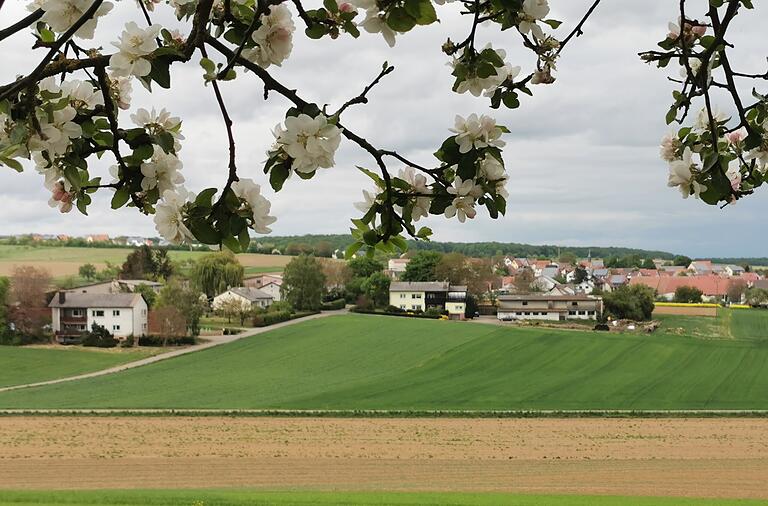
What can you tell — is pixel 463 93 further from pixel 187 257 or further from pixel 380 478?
pixel 187 257

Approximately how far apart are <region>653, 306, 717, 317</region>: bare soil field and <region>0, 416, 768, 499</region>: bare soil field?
4854 cm

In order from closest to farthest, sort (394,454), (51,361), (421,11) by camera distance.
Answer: (421,11), (394,454), (51,361)


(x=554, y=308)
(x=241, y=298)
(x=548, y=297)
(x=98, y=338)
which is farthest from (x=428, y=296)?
(x=98, y=338)

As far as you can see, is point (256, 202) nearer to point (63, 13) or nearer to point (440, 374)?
point (63, 13)

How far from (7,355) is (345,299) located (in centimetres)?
3778

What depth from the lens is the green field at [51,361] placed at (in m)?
44.1

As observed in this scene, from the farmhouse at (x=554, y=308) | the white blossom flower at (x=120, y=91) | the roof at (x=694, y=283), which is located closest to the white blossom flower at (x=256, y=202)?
the white blossom flower at (x=120, y=91)

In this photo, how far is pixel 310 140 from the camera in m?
1.57

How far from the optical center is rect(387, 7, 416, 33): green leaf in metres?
1.55

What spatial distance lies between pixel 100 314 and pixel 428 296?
3150 cm

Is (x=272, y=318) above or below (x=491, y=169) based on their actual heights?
below

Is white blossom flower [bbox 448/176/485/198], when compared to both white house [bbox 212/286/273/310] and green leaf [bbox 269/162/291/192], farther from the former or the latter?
white house [bbox 212/286/273/310]

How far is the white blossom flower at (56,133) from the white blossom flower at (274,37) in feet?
1.51

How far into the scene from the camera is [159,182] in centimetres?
194
